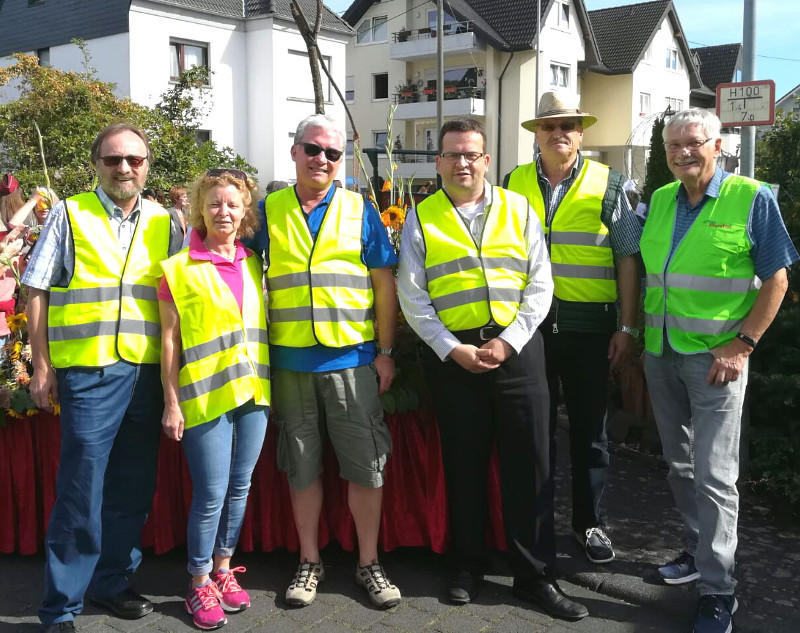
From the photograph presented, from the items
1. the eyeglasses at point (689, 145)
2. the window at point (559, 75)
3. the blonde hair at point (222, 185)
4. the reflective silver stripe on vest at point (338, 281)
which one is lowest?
the reflective silver stripe on vest at point (338, 281)

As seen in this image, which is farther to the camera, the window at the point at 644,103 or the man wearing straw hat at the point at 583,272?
the window at the point at 644,103

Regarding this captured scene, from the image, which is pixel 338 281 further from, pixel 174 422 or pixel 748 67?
pixel 748 67

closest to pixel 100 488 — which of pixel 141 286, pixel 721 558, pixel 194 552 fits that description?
pixel 194 552

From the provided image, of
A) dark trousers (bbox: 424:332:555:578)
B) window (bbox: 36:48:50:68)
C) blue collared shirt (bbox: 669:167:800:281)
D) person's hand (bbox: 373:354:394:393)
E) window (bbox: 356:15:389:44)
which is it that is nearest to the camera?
blue collared shirt (bbox: 669:167:800:281)

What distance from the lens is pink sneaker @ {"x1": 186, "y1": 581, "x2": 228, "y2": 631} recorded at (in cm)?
347

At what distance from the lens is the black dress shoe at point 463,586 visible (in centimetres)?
368

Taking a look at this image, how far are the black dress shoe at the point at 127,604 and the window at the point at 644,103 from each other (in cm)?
3816

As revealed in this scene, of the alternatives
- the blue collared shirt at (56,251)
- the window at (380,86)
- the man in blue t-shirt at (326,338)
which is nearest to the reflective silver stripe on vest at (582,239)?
the man in blue t-shirt at (326,338)

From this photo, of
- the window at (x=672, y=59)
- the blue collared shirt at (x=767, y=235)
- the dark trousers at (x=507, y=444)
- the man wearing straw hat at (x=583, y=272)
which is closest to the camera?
the blue collared shirt at (x=767, y=235)

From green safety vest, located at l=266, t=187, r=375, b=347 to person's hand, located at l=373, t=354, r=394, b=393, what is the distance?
14 centimetres

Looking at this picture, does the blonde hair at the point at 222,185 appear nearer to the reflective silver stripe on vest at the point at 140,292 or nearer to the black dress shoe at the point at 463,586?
the reflective silver stripe on vest at the point at 140,292

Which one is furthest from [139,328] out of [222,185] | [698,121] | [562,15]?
[562,15]

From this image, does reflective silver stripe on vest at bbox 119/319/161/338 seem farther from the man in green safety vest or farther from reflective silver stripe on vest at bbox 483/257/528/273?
the man in green safety vest

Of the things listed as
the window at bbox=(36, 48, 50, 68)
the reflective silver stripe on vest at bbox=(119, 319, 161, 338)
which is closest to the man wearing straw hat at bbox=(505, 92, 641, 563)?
the reflective silver stripe on vest at bbox=(119, 319, 161, 338)
